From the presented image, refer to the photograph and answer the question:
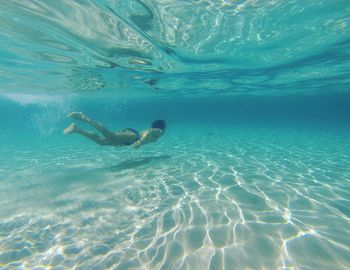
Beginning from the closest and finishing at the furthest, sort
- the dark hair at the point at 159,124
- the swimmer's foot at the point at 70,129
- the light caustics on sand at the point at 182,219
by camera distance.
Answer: the light caustics on sand at the point at 182,219, the swimmer's foot at the point at 70,129, the dark hair at the point at 159,124

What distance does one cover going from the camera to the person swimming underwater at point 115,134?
870 cm

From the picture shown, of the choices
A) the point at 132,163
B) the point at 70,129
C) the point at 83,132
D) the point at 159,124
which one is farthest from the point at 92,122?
the point at 132,163

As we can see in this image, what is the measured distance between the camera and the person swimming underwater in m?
8.70

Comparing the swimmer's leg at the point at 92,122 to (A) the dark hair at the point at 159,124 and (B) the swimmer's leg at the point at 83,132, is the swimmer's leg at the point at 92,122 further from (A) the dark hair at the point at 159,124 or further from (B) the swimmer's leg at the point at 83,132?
(A) the dark hair at the point at 159,124

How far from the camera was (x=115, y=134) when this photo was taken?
899cm

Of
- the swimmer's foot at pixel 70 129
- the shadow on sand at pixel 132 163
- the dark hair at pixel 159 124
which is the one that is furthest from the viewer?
the shadow on sand at pixel 132 163

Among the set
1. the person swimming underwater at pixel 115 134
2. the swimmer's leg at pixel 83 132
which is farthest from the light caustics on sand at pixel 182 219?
the swimmer's leg at pixel 83 132

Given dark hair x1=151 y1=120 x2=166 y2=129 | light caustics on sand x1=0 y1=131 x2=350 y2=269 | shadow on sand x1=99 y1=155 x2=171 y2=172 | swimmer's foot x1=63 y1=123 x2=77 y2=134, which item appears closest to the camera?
light caustics on sand x1=0 y1=131 x2=350 y2=269

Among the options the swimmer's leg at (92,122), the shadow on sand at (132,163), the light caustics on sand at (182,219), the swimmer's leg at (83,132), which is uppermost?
the swimmer's leg at (92,122)

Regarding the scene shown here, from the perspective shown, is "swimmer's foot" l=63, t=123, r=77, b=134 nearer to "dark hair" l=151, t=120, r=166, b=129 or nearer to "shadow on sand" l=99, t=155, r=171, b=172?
"shadow on sand" l=99, t=155, r=171, b=172

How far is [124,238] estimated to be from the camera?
4855 millimetres

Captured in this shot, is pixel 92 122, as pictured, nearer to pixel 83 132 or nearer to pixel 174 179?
pixel 83 132

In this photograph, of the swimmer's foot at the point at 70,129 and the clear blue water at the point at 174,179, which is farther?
the swimmer's foot at the point at 70,129

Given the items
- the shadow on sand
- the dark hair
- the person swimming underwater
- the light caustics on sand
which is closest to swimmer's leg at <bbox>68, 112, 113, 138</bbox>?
the person swimming underwater
